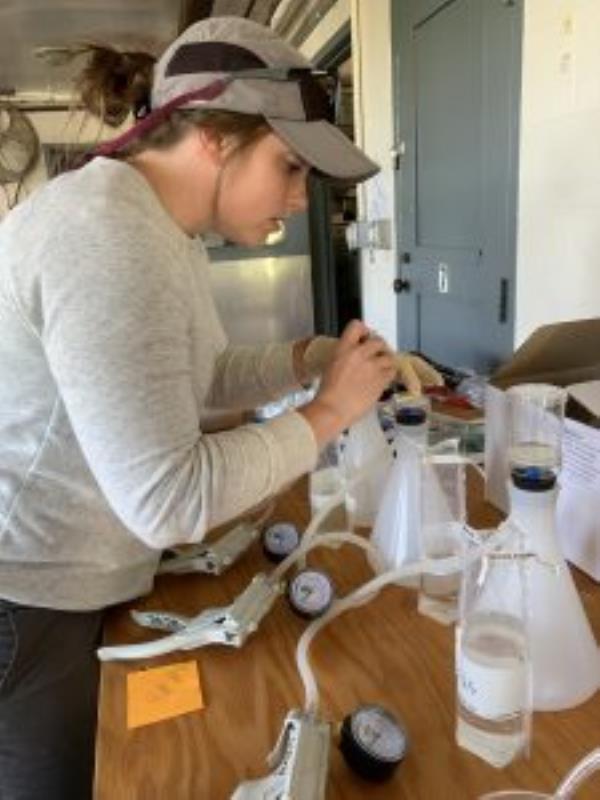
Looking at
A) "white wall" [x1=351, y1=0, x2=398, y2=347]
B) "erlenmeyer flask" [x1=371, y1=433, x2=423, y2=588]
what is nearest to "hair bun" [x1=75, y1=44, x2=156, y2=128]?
"erlenmeyer flask" [x1=371, y1=433, x2=423, y2=588]

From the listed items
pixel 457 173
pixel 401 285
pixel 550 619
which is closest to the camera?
pixel 550 619

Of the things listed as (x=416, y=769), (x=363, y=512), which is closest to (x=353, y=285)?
(x=363, y=512)

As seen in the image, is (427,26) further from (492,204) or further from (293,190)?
(293,190)

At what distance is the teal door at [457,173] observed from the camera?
1.76 metres

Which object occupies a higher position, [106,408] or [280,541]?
[106,408]

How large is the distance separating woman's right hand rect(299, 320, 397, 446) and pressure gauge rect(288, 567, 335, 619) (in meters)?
0.15

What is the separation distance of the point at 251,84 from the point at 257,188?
11 centimetres

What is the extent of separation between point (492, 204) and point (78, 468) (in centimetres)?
143

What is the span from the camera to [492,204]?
6.06 feet

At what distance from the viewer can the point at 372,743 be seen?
0.55m

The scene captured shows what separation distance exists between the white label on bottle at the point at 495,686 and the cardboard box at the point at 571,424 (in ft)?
0.96

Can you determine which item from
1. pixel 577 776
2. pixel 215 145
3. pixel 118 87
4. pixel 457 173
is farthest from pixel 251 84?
pixel 457 173

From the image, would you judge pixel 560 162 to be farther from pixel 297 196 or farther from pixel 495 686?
pixel 495 686

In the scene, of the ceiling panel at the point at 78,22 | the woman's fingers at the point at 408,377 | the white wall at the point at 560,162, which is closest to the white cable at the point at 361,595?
the woman's fingers at the point at 408,377
